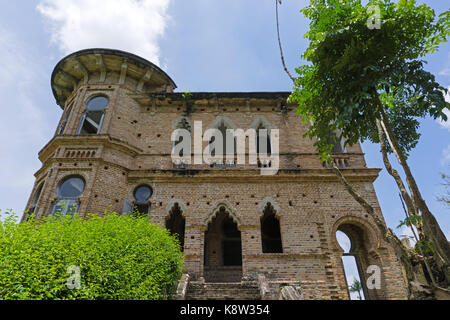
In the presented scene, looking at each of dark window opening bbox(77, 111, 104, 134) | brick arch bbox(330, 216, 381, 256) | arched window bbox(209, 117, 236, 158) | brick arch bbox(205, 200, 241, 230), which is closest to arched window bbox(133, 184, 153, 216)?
brick arch bbox(205, 200, 241, 230)

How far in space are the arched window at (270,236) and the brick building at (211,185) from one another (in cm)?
5

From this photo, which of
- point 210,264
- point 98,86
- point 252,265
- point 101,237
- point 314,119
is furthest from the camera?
point 98,86

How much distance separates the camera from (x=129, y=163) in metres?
12.8

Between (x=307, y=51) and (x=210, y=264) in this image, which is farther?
(x=210, y=264)

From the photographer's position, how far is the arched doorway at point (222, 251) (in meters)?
11.8

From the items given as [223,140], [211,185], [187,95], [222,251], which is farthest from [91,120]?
[222,251]

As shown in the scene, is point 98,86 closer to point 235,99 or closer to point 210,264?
point 235,99

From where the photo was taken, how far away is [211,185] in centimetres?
1238

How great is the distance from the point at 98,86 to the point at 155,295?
11444mm

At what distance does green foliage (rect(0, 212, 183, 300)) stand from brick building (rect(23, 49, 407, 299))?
9.52 ft

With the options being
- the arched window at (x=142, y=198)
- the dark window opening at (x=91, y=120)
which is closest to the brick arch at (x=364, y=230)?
the arched window at (x=142, y=198)

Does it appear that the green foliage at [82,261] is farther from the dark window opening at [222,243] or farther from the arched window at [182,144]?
the arched window at [182,144]
